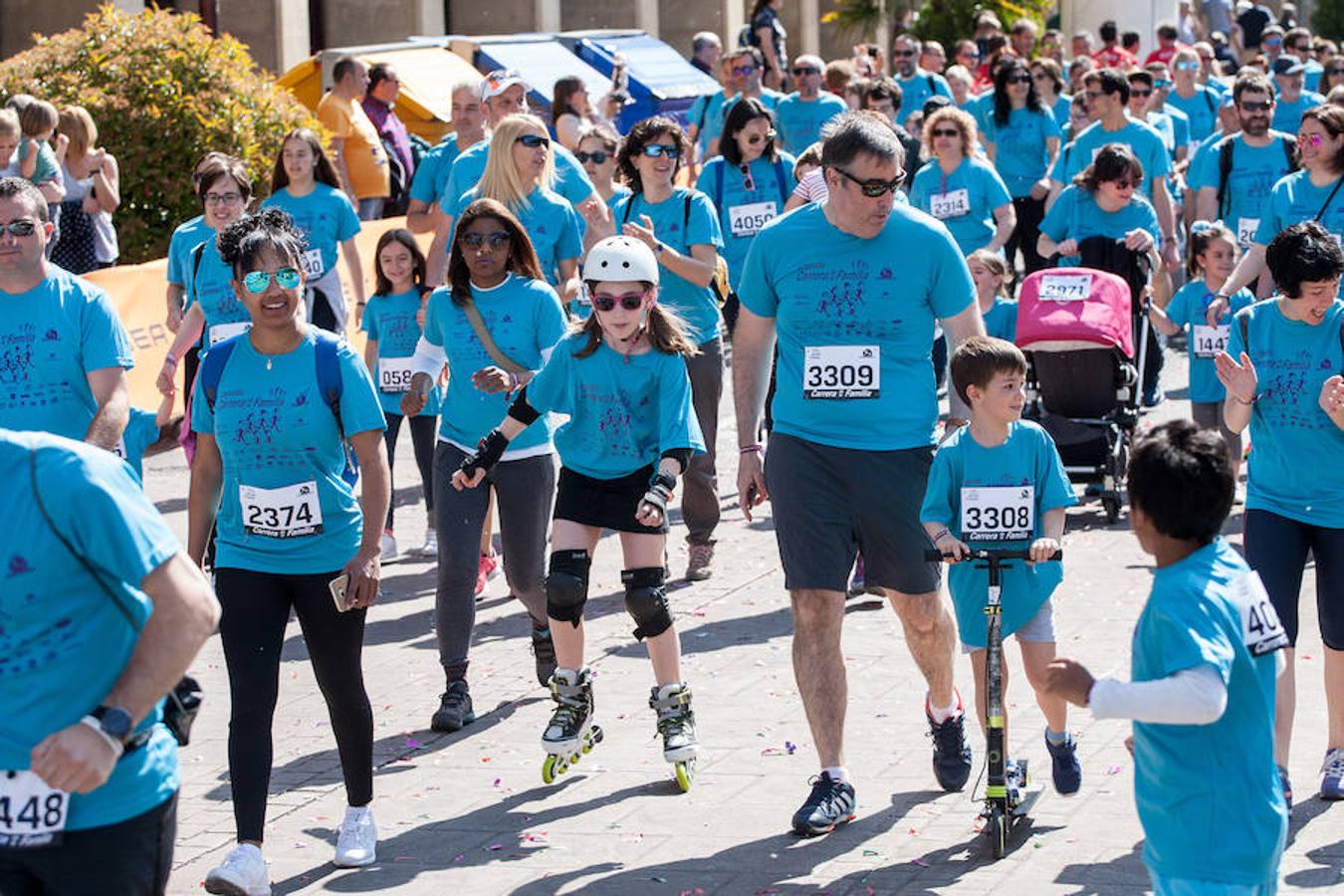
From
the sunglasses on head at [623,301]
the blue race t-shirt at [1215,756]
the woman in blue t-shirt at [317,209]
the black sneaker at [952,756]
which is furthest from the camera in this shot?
the woman in blue t-shirt at [317,209]

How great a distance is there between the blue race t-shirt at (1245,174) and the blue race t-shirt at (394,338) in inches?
207

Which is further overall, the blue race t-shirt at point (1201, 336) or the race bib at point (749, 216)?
the race bib at point (749, 216)

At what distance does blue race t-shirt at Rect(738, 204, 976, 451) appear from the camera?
6809mm

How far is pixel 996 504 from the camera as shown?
676 centimetres

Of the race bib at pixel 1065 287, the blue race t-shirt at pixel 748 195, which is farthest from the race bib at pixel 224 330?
the race bib at pixel 1065 287

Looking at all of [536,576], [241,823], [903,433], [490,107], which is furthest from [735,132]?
[241,823]

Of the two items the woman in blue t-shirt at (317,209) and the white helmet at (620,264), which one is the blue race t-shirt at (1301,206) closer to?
the white helmet at (620,264)

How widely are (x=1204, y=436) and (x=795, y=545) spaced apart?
2520 millimetres

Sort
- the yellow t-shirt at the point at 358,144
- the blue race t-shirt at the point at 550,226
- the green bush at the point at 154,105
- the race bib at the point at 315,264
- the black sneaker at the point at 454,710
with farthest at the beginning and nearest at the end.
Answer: the yellow t-shirt at the point at 358,144 < the green bush at the point at 154,105 < the race bib at the point at 315,264 < the blue race t-shirt at the point at 550,226 < the black sneaker at the point at 454,710

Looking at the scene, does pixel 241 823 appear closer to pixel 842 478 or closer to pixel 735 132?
pixel 842 478

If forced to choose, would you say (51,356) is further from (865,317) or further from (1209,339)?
(1209,339)

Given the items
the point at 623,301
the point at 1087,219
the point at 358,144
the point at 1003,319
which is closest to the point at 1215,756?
the point at 623,301

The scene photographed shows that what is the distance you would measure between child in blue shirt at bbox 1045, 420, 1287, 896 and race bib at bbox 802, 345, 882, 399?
2.35 m

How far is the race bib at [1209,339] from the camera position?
11.1 metres
